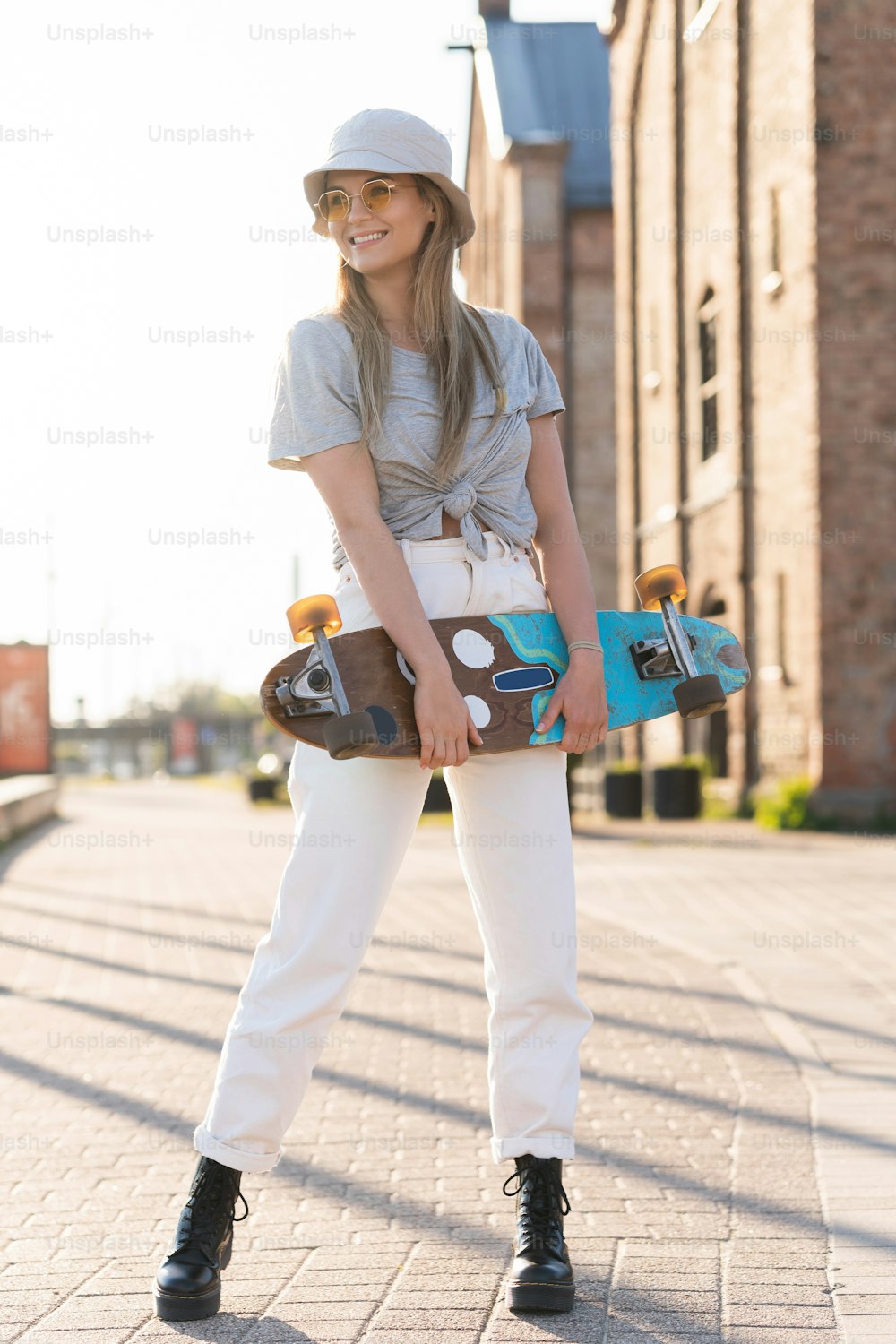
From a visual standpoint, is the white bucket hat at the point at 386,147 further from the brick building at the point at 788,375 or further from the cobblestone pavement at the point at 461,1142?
the brick building at the point at 788,375

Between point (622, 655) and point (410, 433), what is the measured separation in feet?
2.11

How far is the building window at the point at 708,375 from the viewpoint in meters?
21.0

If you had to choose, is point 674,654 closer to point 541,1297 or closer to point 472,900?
point 472,900

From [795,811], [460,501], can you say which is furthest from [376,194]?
[795,811]

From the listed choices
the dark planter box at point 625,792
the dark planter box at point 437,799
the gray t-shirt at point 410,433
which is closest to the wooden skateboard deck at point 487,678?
the gray t-shirt at point 410,433

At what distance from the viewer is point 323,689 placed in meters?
3.02

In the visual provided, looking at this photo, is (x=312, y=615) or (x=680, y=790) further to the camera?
(x=680, y=790)

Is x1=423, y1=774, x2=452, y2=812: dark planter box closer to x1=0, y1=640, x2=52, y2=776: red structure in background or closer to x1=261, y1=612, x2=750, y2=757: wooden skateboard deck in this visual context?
x1=0, y1=640, x2=52, y2=776: red structure in background

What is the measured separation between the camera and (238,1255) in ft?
11.2

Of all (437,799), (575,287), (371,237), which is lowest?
(437,799)

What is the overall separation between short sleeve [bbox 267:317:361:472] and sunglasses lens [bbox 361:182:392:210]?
0.85 ft

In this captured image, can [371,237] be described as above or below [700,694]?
above

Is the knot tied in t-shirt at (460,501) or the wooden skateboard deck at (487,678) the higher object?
the knot tied in t-shirt at (460,501)

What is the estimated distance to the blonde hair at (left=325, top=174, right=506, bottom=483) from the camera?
3129mm
